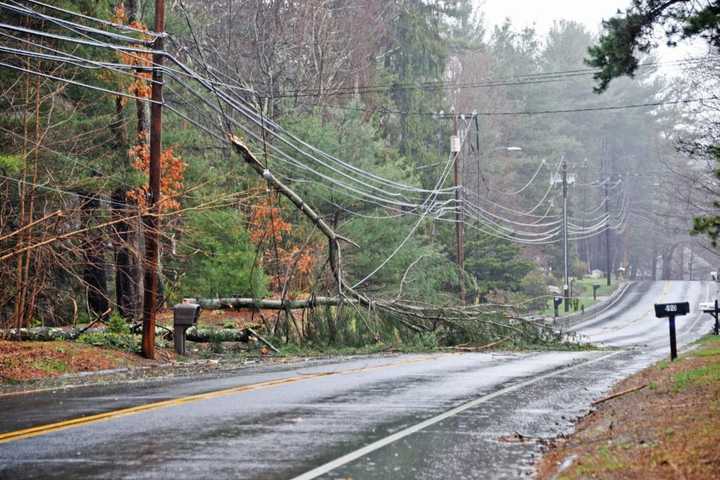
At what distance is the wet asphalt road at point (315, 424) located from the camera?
865cm

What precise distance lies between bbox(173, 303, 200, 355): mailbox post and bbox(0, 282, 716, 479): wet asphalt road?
3138 mm

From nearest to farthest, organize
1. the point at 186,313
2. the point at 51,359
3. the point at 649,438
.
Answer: the point at 649,438 → the point at 51,359 → the point at 186,313

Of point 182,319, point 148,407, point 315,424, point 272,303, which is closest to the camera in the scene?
point 315,424

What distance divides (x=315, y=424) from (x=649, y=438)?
367 centimetres

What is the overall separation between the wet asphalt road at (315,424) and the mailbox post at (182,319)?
3138 mm

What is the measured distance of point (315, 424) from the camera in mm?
11148

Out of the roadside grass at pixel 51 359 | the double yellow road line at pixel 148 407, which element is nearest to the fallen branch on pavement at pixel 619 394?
the double yellow road line at pixel 148 407

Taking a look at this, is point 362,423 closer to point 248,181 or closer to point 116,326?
point 116,326

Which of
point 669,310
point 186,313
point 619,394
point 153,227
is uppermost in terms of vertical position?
point 153,227

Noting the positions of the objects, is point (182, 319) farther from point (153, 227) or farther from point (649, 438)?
point (649, 438)

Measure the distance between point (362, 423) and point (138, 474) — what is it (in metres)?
3.67

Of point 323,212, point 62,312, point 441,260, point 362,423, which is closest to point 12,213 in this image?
point 62,312

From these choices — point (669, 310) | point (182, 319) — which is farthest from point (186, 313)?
point (669, 310)

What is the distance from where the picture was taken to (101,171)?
1003 inches
